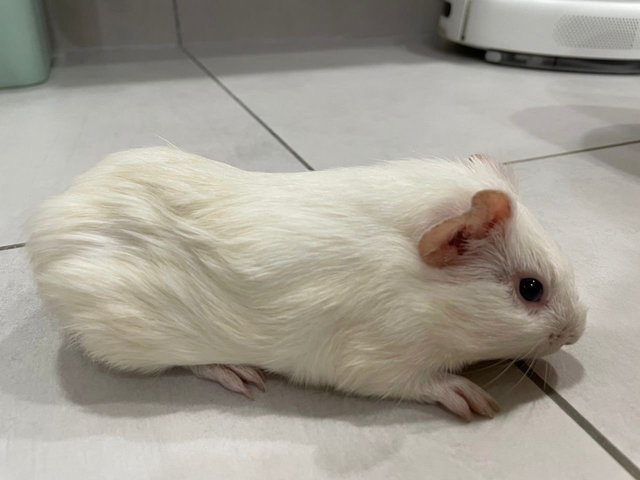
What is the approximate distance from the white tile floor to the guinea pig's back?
3.0 inches

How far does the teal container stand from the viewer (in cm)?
159

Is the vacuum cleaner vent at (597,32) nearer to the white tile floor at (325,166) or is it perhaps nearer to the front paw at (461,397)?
the white tile floor at (325,166)

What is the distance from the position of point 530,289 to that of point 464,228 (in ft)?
0.38

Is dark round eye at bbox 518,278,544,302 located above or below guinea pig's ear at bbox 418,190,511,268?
below

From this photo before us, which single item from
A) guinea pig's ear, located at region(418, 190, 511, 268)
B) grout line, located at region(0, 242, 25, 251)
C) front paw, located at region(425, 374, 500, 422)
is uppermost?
guinea pig's ear, located at region(418, 190, 511, 268)

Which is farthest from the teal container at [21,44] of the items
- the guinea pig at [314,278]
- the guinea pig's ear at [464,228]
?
the guinea pig's ear at [464,228]

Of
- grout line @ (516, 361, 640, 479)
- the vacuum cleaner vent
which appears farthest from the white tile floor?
the vacuum cleaner vent

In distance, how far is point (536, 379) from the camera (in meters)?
0.75

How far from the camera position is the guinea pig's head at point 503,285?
0.65m

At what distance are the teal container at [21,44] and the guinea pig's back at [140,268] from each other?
1.16 meters

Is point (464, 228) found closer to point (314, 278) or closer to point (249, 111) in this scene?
point (314, 278)

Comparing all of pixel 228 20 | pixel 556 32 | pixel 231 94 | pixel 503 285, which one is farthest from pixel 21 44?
pixel 556 32

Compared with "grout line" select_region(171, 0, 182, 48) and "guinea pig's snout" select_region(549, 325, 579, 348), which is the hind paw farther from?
"grout line" select_region(171, 0, 182, 48)

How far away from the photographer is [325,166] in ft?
4.25
